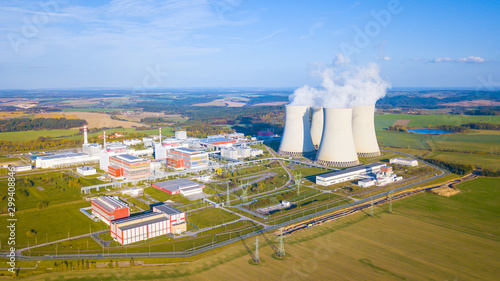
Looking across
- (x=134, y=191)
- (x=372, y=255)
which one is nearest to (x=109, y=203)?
(x=134, y=191)

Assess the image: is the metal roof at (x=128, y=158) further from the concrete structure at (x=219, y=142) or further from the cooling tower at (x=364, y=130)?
the cooling tower at (x=364, y=130)

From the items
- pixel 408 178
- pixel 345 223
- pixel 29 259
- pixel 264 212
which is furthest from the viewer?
pixel 408 178

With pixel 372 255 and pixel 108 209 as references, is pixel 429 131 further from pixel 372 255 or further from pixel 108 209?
pixel 108 209

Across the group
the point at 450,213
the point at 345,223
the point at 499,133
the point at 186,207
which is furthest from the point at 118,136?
the point at 499,133

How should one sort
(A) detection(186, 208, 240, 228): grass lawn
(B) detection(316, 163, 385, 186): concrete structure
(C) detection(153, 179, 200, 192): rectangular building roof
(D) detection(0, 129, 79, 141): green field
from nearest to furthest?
(A) detection(186, 208, 240, 228): grass lawn < (C) detection(153, 179, 200, 192): rectangular building roof < (B) detection(316, 163, 385, 186): concrete structure < (D) detection(0, 129, 79, 141): green field

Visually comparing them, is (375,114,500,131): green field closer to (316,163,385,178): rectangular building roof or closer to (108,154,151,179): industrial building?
(316,163,385,178): rectangular building roof

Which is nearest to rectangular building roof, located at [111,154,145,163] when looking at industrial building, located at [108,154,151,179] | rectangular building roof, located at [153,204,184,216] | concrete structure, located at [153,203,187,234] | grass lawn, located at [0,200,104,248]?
industrial building, located at [108,154,151,179]

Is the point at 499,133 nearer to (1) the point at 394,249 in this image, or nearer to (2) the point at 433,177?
(2) the point at 433,177
